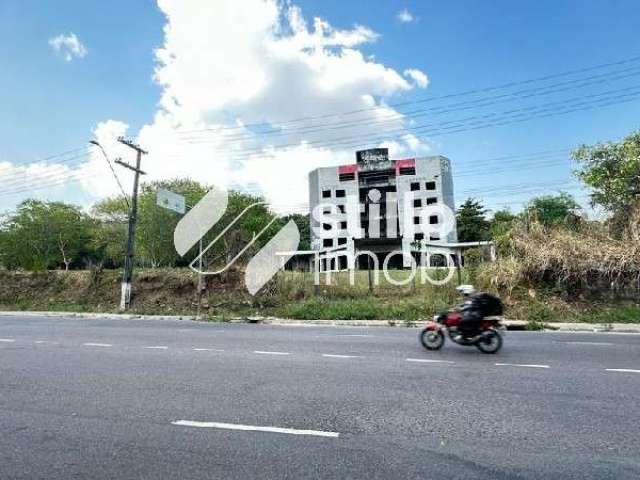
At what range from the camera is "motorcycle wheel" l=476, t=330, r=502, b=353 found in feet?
29.6

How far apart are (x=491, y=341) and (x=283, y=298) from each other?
40.1ft

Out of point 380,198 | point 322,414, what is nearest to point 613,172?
point 322,414

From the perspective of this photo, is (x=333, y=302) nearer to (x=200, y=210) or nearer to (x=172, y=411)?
(x=172, y=411)

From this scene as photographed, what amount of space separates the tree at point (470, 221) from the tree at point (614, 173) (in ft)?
144

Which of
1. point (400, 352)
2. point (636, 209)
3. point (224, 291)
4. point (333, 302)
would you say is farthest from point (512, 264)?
point (224, 291)

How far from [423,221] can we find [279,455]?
216 ft

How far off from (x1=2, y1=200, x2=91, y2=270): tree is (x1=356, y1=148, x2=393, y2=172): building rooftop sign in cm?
4195

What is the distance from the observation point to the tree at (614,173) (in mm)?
21034

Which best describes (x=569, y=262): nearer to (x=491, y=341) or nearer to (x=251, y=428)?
(x=491, y=341)

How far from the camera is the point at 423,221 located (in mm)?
67312

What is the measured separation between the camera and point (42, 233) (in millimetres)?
54656

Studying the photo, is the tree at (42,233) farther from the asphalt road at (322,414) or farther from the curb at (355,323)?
the asphalt road at (322,414)

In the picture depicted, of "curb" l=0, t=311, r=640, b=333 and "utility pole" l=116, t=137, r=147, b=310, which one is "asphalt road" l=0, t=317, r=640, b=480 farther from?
"utility pole" l=116, t=137, r=147, b=310

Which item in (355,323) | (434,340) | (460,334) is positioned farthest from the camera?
(355,323)
